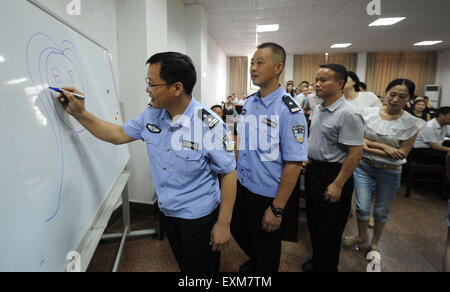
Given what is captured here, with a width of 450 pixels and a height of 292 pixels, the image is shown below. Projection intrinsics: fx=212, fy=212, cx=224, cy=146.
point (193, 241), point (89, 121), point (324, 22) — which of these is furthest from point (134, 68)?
point (324, 22)

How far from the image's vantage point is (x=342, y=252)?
74.4 inches

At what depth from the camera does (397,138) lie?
1557 millimetres

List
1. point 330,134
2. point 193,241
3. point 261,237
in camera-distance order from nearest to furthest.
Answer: point 193,241 → point 261,237 → point 330,134

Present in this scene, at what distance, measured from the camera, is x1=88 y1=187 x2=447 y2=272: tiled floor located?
66.2 inches

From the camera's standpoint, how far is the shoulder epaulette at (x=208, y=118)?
2.99 ft

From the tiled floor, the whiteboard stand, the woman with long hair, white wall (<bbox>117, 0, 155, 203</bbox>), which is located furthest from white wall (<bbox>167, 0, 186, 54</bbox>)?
the woman with long hair

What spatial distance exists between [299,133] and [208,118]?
0.51 metres

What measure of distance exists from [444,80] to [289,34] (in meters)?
7.20

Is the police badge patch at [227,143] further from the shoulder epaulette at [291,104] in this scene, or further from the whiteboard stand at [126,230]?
the whiteboard stand at [126,230]

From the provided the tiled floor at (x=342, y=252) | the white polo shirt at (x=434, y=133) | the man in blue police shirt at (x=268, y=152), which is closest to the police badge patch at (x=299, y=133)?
the man in blue police shirt at (x=268, y=152)

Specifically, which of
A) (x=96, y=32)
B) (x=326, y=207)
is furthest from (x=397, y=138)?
(x=96, y=32)

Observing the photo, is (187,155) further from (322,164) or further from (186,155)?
(322,164)

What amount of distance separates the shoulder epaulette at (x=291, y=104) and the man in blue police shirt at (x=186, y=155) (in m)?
0.41

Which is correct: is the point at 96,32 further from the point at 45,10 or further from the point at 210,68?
the point at 210,68
